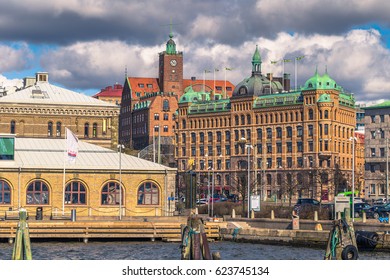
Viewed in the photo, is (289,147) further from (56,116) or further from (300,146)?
(56,116)

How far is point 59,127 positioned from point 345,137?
83.3 meters

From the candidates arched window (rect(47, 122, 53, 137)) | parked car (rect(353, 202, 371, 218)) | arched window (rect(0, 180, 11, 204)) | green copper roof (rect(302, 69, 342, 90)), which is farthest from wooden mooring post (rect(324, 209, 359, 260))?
green copper roof (rect(302, 69, 342, 90))

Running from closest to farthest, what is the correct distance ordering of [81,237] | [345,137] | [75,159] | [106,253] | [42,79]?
[106,253] < [81,237] < [75,159] < [42,79] < [345,137]

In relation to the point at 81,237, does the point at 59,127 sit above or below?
above

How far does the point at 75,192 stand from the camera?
9069 cm

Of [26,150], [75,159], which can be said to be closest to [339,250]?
[75,159]

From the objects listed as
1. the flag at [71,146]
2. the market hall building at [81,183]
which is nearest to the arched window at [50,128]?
the market hall building at [81,183]

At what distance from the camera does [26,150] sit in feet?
308

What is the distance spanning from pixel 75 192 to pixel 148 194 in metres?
7.18

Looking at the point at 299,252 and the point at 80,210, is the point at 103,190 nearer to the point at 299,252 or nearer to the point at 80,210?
the point at 80,210

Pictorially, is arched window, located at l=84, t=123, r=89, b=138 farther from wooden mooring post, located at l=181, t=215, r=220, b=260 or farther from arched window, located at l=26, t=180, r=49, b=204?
wooden mooring post, located at l=181, t=215, r=220, b=260

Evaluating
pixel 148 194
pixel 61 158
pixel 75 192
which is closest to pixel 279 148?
pixel 148 194

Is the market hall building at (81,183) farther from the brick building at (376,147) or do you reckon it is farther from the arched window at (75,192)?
the brick building at (376,147)

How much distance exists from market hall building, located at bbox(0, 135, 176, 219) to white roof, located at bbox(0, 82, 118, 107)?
3157 centimetres
